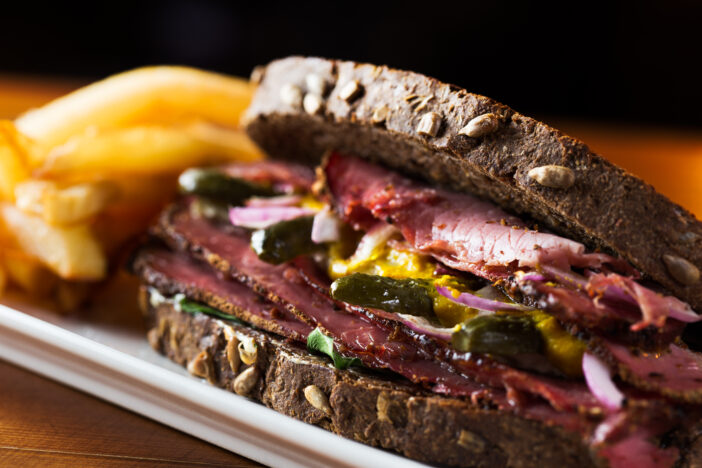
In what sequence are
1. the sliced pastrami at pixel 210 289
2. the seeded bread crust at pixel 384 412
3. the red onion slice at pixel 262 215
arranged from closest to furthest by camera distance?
1. the seeded bread crust at pixel 384 412
2. the sliced pastrami at pixel 210 289
3. the red onion slice at pixel 262 215

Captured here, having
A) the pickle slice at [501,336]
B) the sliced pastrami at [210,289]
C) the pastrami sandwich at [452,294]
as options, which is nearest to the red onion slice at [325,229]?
the pastrami sandwich at [452,294]


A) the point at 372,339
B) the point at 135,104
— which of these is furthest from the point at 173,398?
the point at 135,104

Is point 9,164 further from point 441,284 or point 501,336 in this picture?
point 501,336

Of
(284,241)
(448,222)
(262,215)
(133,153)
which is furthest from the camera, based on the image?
(133,153)

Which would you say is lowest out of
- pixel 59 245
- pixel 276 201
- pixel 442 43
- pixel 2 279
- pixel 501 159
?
pixel 2 279

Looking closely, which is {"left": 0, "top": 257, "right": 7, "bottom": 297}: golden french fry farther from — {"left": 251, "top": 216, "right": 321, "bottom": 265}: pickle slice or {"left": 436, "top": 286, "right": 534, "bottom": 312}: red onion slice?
{"left": 436, "top": 286, "right": 534, "bottom": 312}: red onion slice

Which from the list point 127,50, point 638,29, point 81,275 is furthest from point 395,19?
point 81,275

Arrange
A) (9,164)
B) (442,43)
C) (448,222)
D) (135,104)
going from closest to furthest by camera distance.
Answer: (448,222) → (9,164) → (135,104) → (442,43)

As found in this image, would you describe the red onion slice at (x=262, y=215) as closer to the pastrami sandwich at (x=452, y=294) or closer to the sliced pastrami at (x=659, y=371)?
the pastrami sandwich at (x=452, y=294)
